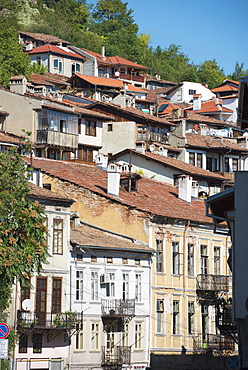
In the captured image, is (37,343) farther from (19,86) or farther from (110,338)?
(19,86)

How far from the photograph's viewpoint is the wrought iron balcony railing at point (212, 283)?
55.8m

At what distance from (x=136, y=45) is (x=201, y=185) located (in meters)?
107

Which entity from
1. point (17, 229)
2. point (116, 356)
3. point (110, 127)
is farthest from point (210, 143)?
point (17, 229)

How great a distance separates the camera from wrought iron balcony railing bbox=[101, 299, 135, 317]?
47906 millimetres

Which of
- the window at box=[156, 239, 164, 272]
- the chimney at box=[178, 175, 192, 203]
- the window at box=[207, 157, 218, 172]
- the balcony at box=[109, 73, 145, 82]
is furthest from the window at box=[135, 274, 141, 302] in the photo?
the balcony at box=[109, 73, 145, 82]

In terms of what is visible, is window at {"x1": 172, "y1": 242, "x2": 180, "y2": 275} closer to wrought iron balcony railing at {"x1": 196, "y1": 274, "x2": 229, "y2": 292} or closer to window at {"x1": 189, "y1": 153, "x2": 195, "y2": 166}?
wrought iron balcony railing at {"x1": 196, "y1": 274, "x2": 229, "y2": 292}

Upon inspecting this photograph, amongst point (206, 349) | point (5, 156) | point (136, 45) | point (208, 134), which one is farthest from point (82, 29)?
point (5, 156)

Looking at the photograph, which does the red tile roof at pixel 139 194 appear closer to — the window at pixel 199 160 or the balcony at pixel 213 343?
the balcony at pixel 213 343

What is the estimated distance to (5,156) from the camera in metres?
35.0

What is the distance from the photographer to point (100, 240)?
48531 millimetres

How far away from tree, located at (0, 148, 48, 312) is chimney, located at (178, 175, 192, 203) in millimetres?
27554

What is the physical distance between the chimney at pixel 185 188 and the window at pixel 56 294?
1720cm

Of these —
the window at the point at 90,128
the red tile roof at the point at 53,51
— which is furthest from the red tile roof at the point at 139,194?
the red tile roof at the point at 53,51

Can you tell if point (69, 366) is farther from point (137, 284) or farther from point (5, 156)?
point (5, 156)
